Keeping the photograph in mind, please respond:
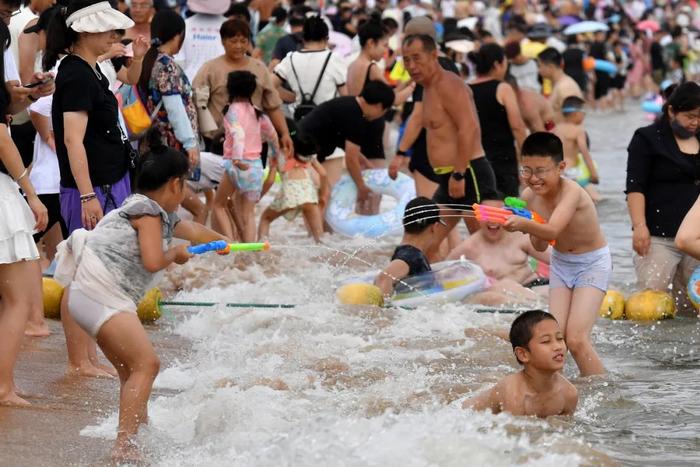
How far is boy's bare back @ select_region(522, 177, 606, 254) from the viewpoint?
23.2 feet

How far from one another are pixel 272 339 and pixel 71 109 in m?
2.14

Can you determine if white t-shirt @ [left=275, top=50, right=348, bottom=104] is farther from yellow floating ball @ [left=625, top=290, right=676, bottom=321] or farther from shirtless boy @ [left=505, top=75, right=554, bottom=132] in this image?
yellow floating ball @ [left=625, top=290, right=676, bottom=321]

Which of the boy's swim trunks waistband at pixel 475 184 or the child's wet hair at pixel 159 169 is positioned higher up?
the child's wet hair at pixel 159 169

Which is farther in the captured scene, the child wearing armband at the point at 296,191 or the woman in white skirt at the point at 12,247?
the child wearing armband at the point at 296,191

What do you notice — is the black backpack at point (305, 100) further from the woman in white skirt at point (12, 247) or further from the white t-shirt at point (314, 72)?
the woman in white skirt at point (12, 247)

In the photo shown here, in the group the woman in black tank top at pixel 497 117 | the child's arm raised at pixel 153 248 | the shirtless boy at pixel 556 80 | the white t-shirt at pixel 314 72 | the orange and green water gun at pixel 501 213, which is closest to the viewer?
the child's arm raised at pixel 153 248

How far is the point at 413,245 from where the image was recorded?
9664 mm

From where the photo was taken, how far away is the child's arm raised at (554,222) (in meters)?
6.55

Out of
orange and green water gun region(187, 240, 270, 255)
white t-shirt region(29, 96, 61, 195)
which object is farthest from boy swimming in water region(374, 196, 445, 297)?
orange and green water gun region(187, 240, 270, 255)

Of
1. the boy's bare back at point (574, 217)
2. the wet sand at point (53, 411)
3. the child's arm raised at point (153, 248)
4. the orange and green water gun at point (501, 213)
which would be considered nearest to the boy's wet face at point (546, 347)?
the orange and green water gun at point (501, 213)

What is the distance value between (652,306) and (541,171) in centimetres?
237

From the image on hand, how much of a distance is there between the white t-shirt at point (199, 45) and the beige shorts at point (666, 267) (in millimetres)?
4492

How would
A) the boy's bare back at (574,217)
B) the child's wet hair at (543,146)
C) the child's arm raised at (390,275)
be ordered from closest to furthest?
the child's wet hair at (543,146) → the boy's bare back at (574,217) → the child's arm raised at (390,275)

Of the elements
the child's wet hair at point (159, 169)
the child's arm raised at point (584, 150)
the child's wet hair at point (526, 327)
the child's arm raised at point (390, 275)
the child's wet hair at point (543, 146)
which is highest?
the child's wet hair at point (159, 169)
